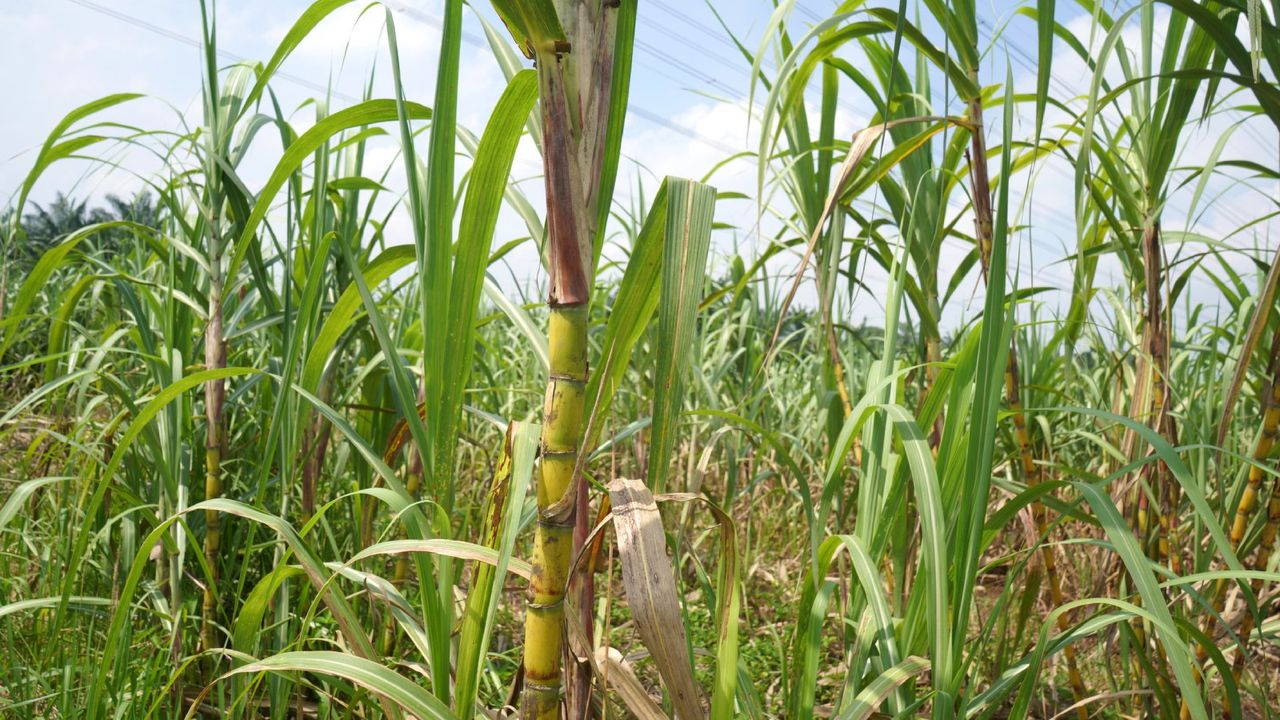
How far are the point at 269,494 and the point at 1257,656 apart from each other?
6.75 ft

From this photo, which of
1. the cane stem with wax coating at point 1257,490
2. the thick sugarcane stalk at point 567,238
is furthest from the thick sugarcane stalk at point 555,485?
the cane stem with wax coating at point 1257,490

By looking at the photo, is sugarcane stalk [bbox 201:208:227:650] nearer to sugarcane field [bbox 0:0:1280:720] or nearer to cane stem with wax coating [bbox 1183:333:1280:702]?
sugarcane field [bbox 0:0:1280:720]

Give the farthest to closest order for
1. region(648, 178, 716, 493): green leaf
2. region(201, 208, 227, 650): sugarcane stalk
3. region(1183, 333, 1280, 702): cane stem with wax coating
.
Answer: region(201, 208, 227, 650): sugarcane stalk
region(1183, 333, 1280, 702): cane stem with wax coating
region(648, 178, 716, 493): green leaf

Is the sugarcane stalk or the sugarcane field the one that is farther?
the sugarcane stalk

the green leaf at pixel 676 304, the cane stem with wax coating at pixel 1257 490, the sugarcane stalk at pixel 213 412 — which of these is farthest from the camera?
the sugarcane stalk at pixel 213 412

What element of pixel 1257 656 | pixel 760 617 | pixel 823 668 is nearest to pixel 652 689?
pixel 823 668

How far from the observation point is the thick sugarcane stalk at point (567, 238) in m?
0.52

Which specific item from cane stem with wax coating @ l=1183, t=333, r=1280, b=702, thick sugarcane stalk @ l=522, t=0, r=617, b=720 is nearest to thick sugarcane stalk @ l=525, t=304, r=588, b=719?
thick sugarcane stalk @ l=522, t=0, r=617, b=720

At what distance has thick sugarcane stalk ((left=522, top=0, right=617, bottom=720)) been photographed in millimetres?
517

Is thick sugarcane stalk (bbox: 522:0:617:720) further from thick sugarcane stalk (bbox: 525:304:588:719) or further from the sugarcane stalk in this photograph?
the sugarcane stalk

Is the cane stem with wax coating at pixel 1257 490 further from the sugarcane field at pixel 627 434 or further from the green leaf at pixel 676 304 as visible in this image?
the green leaf at pixel 676 304

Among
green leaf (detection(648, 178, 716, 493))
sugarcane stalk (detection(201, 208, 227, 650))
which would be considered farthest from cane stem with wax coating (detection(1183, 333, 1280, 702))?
sugarcane stalk (detection(201, 208, 227, 650))

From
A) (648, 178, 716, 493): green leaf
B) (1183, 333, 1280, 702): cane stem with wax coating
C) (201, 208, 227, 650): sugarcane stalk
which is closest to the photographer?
(648, 178, 716, 493): green leaf

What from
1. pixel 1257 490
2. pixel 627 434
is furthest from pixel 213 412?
pixel 1257 490
